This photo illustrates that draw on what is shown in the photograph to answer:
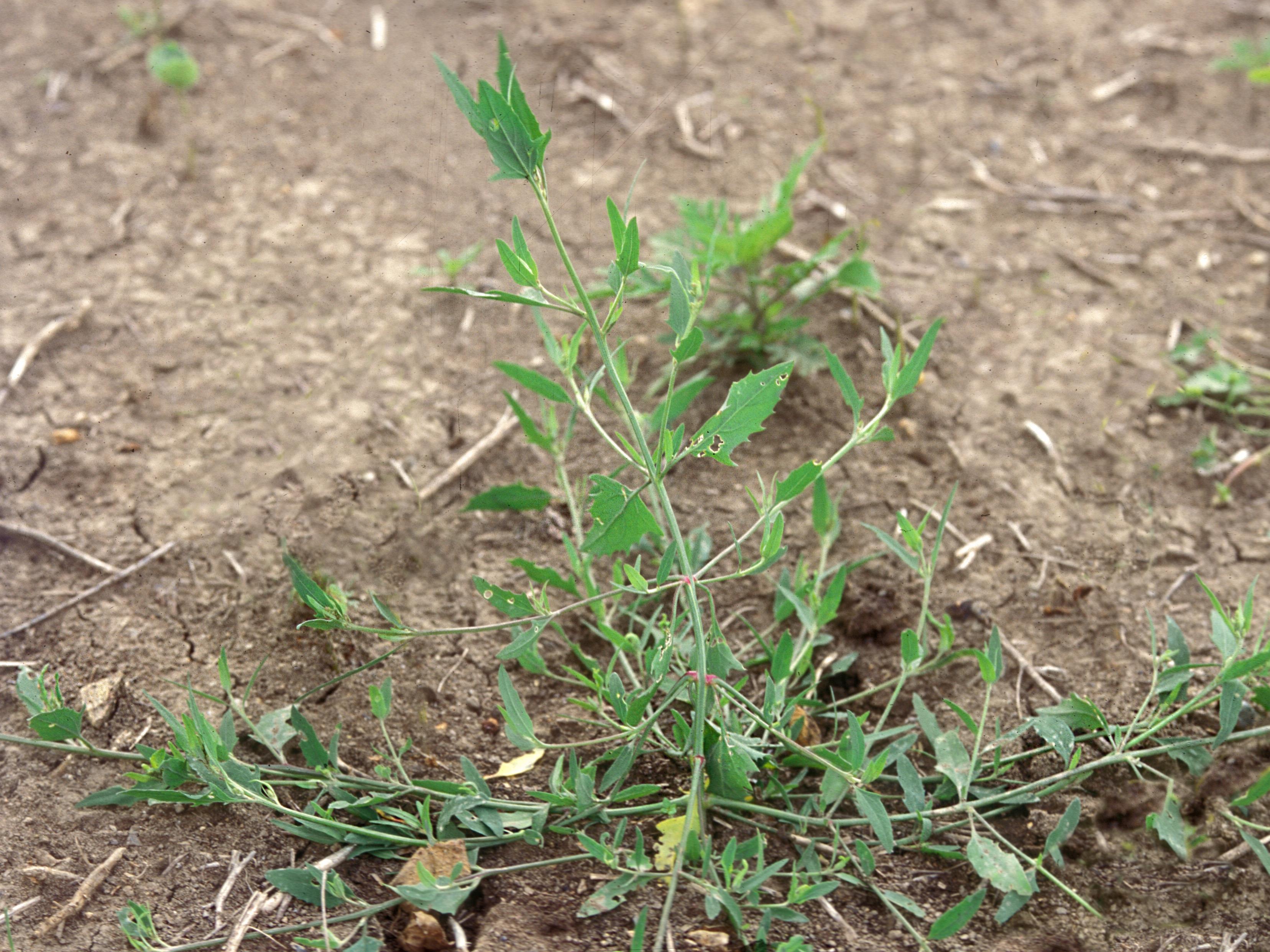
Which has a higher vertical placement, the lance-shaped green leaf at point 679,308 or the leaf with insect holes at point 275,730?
the lance-shaped green leaf at point 679,308

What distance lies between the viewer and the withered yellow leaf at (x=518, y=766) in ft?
Result: 5.94

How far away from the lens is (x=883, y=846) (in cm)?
161

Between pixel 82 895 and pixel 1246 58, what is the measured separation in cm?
410

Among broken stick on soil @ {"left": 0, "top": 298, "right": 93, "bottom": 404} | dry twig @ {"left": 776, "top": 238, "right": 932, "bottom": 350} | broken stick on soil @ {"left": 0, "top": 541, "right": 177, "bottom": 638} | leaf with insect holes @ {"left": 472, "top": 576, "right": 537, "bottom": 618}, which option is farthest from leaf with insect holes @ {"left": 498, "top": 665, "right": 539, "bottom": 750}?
broken stick on soil @ {"left": 0, "top": 298, "right": 93, "bottom": 404}

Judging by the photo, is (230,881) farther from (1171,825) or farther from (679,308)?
(1171,825)

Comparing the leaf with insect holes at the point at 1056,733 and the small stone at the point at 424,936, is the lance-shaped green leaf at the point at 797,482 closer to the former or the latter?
the leaf with insect holes at the point at 1056,733

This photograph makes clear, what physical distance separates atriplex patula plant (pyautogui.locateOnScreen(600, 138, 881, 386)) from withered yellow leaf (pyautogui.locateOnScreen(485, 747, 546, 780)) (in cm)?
105

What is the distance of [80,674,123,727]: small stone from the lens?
6.18 feet

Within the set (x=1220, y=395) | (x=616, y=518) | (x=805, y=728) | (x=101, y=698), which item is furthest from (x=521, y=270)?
(x=1220, y=395)

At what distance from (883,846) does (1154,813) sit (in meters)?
0.50

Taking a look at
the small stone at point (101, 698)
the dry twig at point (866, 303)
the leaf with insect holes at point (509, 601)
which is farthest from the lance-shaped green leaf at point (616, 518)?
the dry twig at point (866, 303)

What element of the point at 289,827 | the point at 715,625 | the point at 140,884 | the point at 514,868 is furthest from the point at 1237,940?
the point at 140,884

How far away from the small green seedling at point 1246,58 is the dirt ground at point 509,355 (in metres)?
0.06

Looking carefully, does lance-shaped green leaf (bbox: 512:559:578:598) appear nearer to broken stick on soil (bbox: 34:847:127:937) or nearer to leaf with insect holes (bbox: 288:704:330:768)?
leaf with insect holes (bbox: 288:704:330:768)
